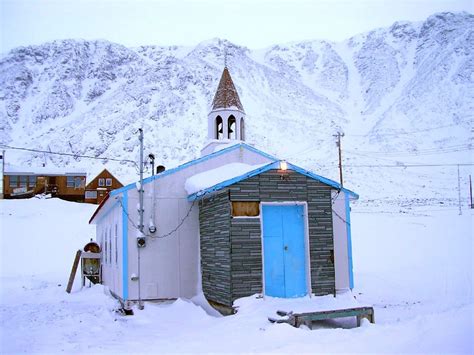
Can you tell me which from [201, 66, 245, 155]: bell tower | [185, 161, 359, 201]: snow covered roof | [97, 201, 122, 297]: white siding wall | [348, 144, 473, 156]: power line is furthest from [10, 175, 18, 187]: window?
[185, 161, 359, 201]: snow covered roof

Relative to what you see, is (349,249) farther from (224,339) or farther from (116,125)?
(116,125)

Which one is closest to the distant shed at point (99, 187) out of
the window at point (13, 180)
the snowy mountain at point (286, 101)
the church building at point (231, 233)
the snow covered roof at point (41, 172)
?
the snow covered roof at point (41, 172)

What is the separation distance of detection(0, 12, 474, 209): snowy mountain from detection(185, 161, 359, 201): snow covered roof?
42889 millimetres

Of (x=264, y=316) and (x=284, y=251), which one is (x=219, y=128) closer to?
(x=284, y=251)

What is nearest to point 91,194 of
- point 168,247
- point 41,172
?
point 41,172

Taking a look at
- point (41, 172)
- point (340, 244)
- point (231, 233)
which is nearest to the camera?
point (231, 233)

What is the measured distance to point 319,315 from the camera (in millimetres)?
11445

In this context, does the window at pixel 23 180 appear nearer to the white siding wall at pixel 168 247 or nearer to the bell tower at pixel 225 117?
the bell tower at pixel 225 117

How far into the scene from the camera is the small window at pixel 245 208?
13.0 m

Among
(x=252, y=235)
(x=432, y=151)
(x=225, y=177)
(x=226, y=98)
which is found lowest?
(x=252, y=235)

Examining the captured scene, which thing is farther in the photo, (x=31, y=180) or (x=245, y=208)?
(x=31, y=180)

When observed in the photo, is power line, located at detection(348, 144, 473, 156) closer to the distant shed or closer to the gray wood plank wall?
the distant shed

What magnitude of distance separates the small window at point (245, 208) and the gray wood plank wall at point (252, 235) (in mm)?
106

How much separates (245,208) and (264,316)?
2747 mm
